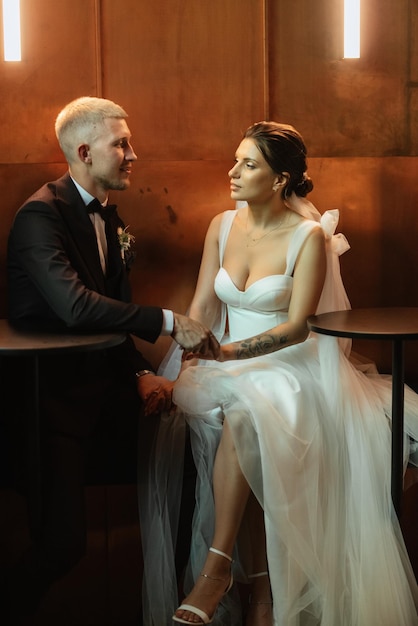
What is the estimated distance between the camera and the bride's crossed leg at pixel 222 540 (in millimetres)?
2902

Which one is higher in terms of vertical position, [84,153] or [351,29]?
[351,29]

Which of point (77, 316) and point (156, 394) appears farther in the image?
point (156, 394)

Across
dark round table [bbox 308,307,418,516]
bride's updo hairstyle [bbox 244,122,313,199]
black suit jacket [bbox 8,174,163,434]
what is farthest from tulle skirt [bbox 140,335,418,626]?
bride's updo hairstyle [bbox 244,122,313,199]

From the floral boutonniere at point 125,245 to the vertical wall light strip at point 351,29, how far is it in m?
1.32

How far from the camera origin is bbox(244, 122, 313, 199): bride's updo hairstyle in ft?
11.5

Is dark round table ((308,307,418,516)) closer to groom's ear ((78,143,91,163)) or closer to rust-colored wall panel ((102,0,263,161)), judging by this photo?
groom's ear ((78,143,91,163))

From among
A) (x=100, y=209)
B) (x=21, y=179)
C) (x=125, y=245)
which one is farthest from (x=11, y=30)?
(x=125, y=245)

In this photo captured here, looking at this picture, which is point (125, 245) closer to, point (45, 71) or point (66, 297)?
point (66, 297)

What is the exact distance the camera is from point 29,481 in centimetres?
287

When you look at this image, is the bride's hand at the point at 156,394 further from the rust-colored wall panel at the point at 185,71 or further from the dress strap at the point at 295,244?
the rust-colored wall panel at the point at 185,71

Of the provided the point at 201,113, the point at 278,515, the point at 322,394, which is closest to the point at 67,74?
the point at 201,113

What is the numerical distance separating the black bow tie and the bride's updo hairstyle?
0.63m

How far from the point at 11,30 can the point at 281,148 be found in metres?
1.32

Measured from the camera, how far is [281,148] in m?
3.50
